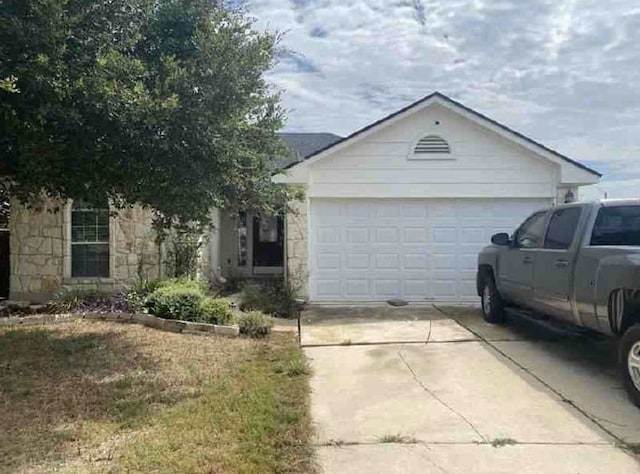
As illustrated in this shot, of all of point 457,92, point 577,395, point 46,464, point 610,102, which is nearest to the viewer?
point 46,464

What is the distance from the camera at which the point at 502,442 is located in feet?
15.7

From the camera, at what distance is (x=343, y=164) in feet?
42.1

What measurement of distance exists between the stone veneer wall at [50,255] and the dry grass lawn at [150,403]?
3.62 meters

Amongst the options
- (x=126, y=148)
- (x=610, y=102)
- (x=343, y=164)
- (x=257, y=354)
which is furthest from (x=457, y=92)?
(x=126, y=148)

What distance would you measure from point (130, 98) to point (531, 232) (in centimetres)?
592

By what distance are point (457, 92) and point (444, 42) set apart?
194 centimetres

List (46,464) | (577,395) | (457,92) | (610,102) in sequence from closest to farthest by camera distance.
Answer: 1. (46,464)
2. (577,395)
3. (457,92)
4. (610,102)

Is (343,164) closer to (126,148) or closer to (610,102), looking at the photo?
(126,148)

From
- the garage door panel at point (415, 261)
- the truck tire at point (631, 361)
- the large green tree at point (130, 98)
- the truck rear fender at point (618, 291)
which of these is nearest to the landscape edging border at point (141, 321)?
the large green tree at point (130, 98)

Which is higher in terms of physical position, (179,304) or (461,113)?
(461,113)

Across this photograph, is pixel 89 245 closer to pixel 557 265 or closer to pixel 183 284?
pixel 183 284

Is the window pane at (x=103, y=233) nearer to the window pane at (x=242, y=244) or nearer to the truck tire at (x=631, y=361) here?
the window pane at (x=242, y=244)

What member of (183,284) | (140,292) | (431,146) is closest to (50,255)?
(140,292)

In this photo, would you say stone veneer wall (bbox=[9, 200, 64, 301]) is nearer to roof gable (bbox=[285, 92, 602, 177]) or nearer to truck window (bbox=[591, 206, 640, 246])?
roof gable (bbox=[285, 92, 602, 177])
